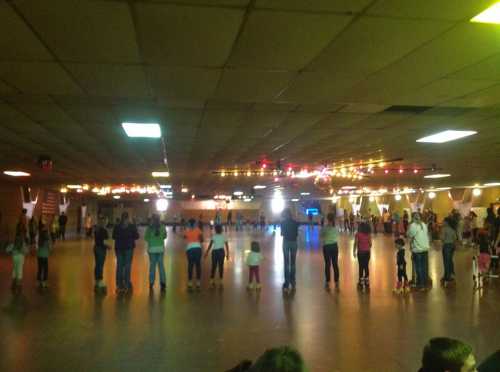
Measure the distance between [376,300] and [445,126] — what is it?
128 inches

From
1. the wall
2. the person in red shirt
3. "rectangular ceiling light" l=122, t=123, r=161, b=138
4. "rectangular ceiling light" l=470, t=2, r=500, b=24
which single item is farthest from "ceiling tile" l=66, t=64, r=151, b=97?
the wall

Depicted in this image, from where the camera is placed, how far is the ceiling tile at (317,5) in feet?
9.48

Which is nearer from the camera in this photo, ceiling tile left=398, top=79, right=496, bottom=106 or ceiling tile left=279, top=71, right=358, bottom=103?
ceiling tile left=279, top=71, right=358, bottom=103

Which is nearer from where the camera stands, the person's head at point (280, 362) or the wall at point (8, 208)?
the person's head at point (280, 362)

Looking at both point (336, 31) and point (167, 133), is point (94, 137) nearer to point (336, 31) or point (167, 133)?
point (167, 133)

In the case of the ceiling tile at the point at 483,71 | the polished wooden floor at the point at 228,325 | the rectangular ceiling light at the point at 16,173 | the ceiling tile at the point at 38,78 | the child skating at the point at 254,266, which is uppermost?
the rectangular ceiling light at the point at 16,173

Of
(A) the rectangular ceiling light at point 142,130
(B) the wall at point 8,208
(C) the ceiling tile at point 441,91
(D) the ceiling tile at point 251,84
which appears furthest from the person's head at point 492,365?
(B) the wall at point 8,208

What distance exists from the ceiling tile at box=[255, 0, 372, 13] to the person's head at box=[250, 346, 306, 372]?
2425 millimetres

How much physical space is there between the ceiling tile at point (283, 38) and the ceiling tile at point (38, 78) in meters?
1.85

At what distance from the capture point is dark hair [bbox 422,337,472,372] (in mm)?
1542

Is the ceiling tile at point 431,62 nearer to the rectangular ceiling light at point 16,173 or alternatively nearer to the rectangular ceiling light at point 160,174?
the rectangular ceiling light at point 160,174

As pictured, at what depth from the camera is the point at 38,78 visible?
4.52m

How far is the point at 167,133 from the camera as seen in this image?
304 inches

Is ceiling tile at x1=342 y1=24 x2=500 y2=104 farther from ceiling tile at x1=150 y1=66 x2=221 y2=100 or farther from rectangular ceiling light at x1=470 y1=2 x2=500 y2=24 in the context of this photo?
ceiling tile at x1=150 y1=66 x2=221 y2=100
